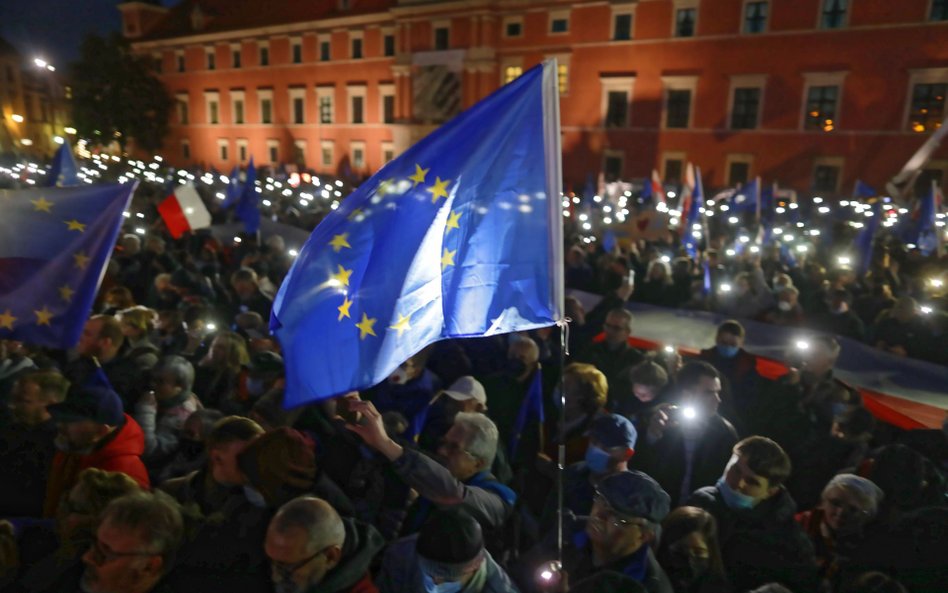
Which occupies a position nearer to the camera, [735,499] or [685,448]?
[735,499]

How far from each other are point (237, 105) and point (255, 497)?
42882mm

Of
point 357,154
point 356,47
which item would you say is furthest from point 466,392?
point 356,47

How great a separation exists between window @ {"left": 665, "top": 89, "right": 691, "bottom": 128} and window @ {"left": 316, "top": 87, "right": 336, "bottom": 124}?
63.1ft

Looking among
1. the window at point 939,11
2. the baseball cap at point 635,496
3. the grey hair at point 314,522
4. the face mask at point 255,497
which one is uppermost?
the window at point 939,11

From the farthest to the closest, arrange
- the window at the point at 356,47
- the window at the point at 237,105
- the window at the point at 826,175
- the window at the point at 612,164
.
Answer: the window at the point at 237,105 < the window at the point at 356,47 < the window at the point at 612,164 < the window at the point at 826,175

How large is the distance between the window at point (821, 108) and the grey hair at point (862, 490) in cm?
2481

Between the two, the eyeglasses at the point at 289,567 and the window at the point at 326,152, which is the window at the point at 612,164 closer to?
the window at the point at 326,152

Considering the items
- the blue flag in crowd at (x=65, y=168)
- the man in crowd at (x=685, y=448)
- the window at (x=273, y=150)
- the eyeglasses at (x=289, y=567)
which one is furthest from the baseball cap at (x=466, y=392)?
the window at (x=273, y=150)

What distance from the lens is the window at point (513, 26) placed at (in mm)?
29145

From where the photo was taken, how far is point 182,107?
43.2 meters

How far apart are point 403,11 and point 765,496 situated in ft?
108

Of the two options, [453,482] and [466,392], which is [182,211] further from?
[453,482]

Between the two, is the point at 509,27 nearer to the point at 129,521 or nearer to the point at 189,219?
the point at 189,219

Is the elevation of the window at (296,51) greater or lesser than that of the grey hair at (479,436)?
greater
